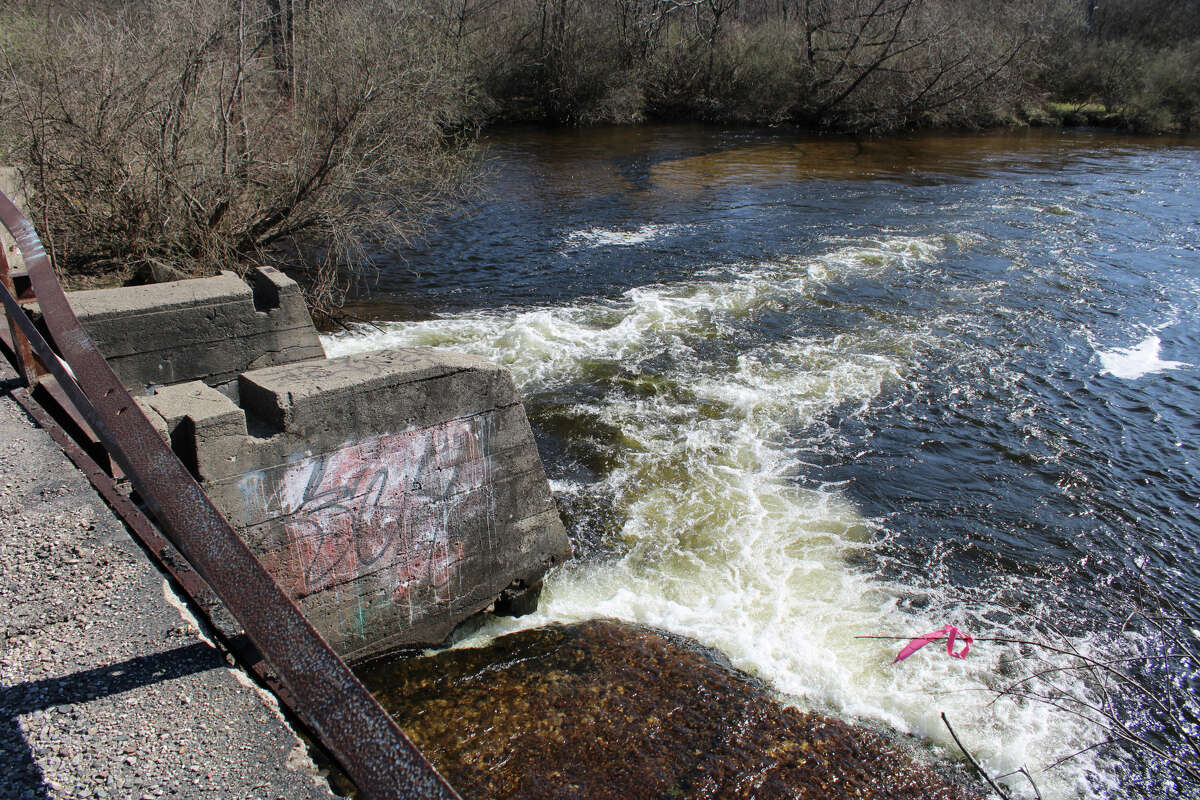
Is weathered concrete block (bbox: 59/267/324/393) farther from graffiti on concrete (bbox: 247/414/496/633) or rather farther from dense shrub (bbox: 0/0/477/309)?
dense shrub (bbox: 0/0/477/309)

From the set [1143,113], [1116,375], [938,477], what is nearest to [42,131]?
[938,477]

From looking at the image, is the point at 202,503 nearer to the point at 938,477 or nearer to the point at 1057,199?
the point at 938,477

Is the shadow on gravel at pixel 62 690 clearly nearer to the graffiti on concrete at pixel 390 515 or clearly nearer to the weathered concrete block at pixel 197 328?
the graffiti on concrete at pixel 390 515

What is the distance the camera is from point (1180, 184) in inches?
838

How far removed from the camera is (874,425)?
9.88 m

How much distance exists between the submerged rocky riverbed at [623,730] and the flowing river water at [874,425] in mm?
355

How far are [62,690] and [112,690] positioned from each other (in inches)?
6.6

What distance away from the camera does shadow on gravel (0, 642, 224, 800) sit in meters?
2.68

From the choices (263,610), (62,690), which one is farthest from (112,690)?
(263,610)

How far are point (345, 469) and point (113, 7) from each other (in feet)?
47.8

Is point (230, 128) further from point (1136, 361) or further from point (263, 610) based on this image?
point (1136, 361)

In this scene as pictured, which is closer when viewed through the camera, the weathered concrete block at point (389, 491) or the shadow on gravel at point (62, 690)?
the shadow on gravel at point (62, 690)

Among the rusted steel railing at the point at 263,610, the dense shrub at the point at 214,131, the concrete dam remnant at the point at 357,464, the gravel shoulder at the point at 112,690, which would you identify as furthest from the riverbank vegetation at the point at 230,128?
the rusted steel railing at the point at 263,610

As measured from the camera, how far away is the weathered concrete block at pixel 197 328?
6441 millimetres
